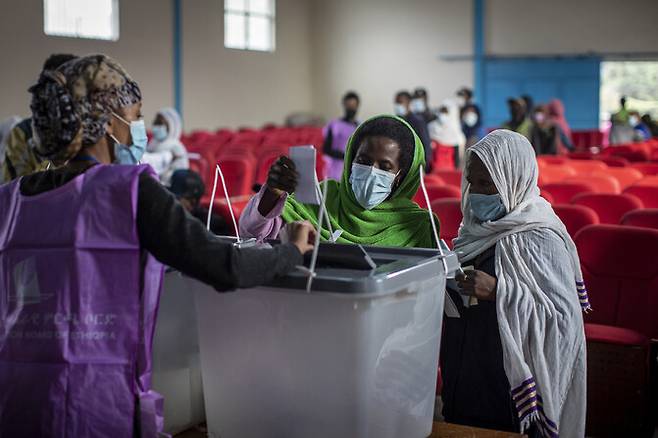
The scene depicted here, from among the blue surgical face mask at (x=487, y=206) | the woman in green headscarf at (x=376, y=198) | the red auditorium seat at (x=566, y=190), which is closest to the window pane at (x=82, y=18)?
the red auditorium seat at (x=566, y=190)

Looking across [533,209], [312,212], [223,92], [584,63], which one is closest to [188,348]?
[312,212]

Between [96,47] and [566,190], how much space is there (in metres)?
12.0

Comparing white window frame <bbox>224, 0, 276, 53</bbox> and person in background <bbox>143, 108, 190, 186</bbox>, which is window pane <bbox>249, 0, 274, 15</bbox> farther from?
person in background <bbox>143, 108, 190, 186</bbox>

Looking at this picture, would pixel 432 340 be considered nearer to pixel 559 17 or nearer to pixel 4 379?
pixel 4 379

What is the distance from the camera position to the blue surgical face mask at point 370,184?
232cm

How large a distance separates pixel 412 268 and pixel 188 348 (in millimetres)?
510

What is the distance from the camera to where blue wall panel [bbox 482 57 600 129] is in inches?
795

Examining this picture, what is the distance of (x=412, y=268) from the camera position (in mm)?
1547

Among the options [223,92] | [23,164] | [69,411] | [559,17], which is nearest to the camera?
[69,411]

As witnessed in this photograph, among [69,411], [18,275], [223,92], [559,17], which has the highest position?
[559,17]

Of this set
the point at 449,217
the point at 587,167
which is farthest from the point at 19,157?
the point at 587,167

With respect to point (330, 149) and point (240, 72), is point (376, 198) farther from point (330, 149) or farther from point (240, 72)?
point (240, 72)

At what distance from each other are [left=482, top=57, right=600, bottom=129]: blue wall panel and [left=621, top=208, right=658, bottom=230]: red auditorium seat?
1661 cm

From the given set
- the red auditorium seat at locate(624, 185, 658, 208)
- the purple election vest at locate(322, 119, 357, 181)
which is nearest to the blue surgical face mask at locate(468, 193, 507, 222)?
the red auditorium seat at locate(624, 185, 658, 208)
